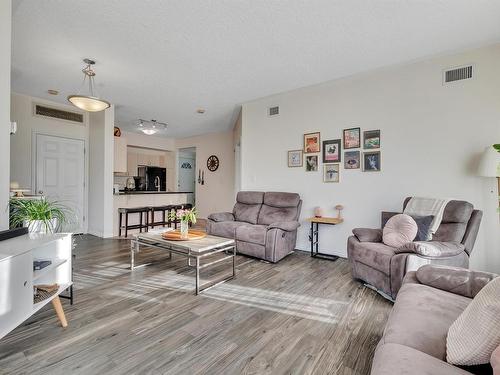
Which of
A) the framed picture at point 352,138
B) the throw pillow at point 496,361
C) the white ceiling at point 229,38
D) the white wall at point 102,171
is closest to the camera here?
the throw pillow at point 496,361

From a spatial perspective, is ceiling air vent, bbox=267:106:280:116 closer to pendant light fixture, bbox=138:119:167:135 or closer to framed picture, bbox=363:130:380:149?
framed picture, bbox=363:130:380:149

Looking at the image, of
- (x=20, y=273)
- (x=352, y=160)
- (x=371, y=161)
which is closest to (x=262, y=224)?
(x=352, y=160)

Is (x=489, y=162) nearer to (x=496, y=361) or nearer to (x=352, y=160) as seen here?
(x=352, y=160)

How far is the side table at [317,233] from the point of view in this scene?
367 cm

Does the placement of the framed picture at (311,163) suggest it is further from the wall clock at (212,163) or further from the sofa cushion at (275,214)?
the wall clock at (212,163)

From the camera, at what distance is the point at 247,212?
449 cm

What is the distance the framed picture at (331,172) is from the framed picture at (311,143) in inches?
12.9

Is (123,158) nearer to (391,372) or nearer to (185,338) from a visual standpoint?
(185,338)

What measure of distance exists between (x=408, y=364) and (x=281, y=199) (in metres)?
3.34

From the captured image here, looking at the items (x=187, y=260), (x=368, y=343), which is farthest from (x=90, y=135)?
(x=368, y=343)

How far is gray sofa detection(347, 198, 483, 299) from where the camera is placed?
2207 mm

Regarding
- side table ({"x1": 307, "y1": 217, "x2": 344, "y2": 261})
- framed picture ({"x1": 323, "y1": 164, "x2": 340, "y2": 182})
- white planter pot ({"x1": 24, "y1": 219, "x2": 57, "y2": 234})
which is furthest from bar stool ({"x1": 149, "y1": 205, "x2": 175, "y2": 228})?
white planter pot ({"x1": 24, "y1": 219, "x2": 57, "y2": 234})

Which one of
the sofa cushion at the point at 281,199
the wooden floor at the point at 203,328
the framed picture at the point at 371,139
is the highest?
the framed picture at the point at 371,139

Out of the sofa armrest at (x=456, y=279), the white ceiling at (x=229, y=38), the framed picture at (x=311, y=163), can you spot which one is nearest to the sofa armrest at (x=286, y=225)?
the framed picture at (x=311, y=163)
